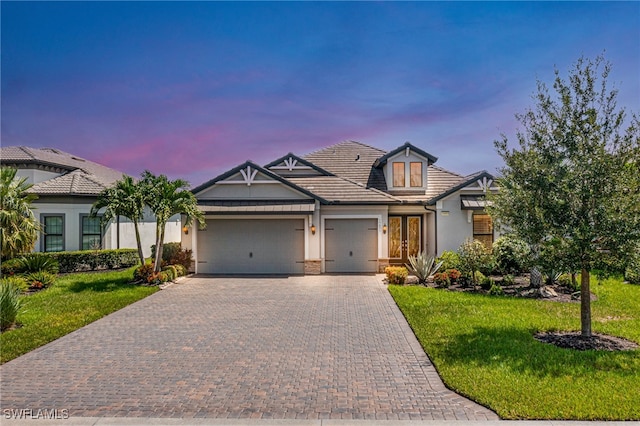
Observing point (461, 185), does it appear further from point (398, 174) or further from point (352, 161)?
point (352, 161)

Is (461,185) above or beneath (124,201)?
above

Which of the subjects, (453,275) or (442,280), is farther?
(453,275)

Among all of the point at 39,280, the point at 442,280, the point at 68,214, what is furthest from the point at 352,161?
the point at 39,280

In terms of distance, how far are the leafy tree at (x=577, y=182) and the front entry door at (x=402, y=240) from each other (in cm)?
1103

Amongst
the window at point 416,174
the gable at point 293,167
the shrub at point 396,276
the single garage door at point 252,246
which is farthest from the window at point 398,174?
the shrub at point 396,276

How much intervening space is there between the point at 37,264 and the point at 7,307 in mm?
7517

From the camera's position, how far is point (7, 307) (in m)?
8.64

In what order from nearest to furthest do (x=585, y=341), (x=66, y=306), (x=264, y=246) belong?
(x=585, y=341)
(x=66, y=306)
(x=264, y=246)

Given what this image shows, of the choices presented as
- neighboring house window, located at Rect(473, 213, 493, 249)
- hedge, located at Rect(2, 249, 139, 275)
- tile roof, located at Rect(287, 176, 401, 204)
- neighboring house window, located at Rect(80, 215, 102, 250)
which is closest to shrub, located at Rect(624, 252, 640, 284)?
tile roof, located at Rect(287, 176, 401, 204)

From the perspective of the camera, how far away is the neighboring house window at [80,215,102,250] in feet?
61.6

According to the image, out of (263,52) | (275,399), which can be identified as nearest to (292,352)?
(275,399)

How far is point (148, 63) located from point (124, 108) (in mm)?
3094

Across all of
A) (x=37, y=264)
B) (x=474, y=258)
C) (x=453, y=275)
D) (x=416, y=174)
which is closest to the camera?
(x=474, y=258)

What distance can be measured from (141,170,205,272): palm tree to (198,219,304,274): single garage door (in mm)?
2059
